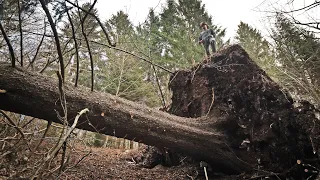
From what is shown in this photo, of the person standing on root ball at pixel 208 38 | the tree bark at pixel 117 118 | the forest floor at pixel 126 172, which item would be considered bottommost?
the forest floor at pixel 126 172

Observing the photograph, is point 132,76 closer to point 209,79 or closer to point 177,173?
point 209,79

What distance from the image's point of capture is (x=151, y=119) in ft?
12.1

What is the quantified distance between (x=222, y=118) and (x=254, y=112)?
0.58 m

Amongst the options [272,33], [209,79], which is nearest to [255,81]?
[209,79]

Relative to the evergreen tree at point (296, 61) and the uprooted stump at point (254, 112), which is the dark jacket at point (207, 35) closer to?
the uprooted stump at point (254, 112)

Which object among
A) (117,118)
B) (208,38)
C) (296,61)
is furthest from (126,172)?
(296,61)

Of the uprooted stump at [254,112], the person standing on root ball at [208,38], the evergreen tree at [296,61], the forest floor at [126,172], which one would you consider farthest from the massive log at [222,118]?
the evergreen tree at [296,61]

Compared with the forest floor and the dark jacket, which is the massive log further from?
the dark jacket

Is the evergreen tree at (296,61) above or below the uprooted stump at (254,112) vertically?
above

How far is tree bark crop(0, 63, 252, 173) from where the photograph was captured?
8.46ft

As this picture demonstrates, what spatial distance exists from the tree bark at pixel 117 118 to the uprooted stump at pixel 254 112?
0.29 m

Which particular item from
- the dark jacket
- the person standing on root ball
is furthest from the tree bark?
the dark jacket

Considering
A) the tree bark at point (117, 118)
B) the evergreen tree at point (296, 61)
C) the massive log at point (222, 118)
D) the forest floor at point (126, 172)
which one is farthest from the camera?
the evergreen tree at point (296, 61)

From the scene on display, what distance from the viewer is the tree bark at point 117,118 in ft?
8.46
